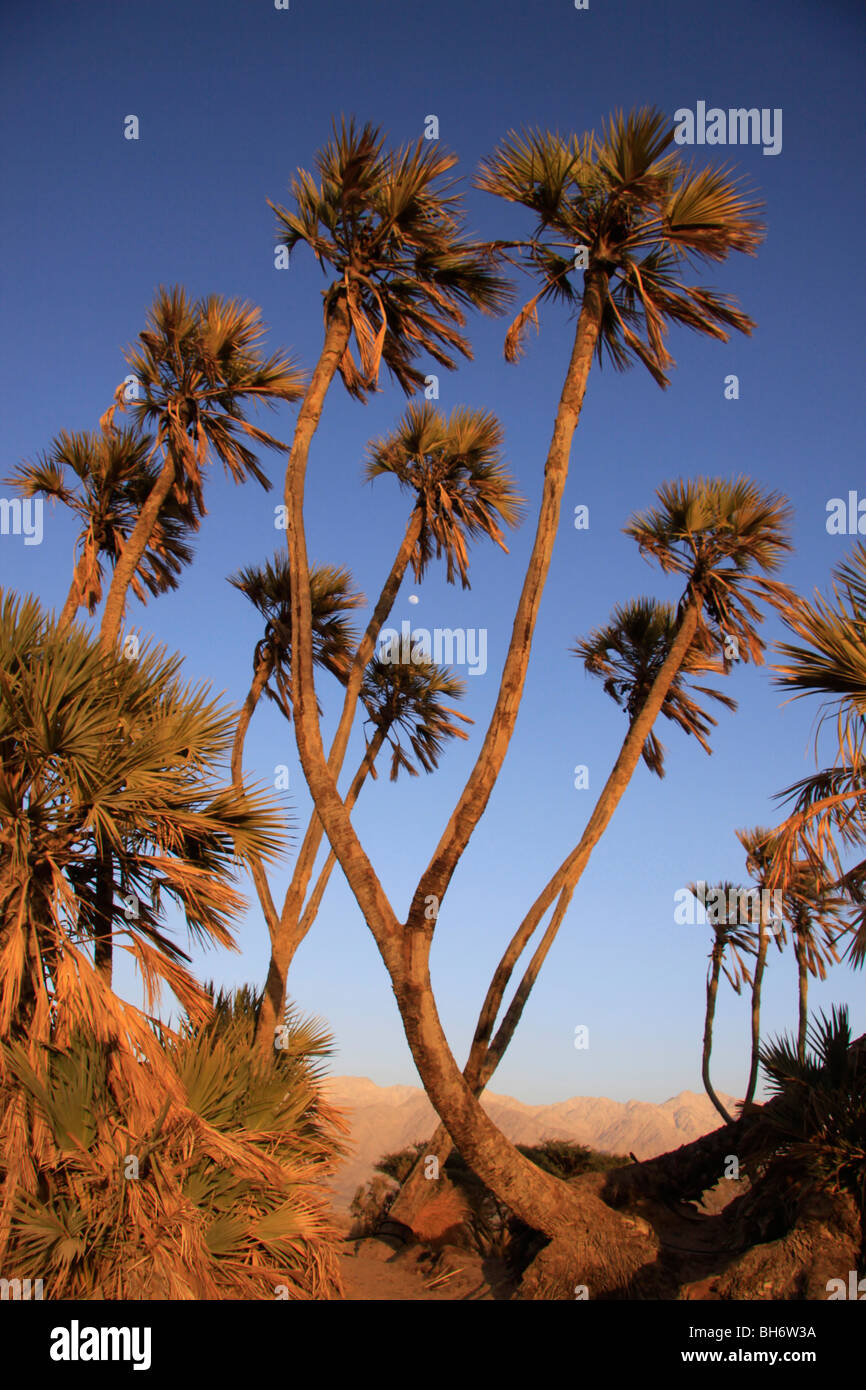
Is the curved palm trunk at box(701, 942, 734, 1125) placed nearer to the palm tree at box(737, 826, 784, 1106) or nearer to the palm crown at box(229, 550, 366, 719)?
the palm tree at box(737, 826, 784, 1106)

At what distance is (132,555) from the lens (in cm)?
1201

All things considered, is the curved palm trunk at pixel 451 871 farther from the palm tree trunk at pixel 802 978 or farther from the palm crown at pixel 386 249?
the palm tree trunk at pixel 802 978

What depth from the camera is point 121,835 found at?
7.76m

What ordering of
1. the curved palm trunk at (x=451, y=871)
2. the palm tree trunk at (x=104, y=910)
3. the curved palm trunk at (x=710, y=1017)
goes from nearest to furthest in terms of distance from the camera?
1. the palm tree trunk at (x=104, y=910)
2. the curved palm trunk at (x=451, y=871)
3. the curved palm trunk at (x=710, y=1017)

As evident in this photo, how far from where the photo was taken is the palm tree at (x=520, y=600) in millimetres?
8484

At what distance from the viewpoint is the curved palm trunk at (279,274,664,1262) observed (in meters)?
8.42

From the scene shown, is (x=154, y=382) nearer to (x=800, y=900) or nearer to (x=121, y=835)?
(x=121, y=835)

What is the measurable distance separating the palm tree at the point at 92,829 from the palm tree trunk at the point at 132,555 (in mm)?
2956

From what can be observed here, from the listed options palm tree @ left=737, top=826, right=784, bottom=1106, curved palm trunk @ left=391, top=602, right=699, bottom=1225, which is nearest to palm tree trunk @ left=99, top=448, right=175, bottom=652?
curved palm trunk @ left=391, top=602, right=699, bottom=1225

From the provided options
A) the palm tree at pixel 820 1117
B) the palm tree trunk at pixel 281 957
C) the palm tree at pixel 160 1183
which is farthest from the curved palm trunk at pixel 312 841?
the palm tree at pixel 820 1117

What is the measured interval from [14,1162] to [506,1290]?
643cm
